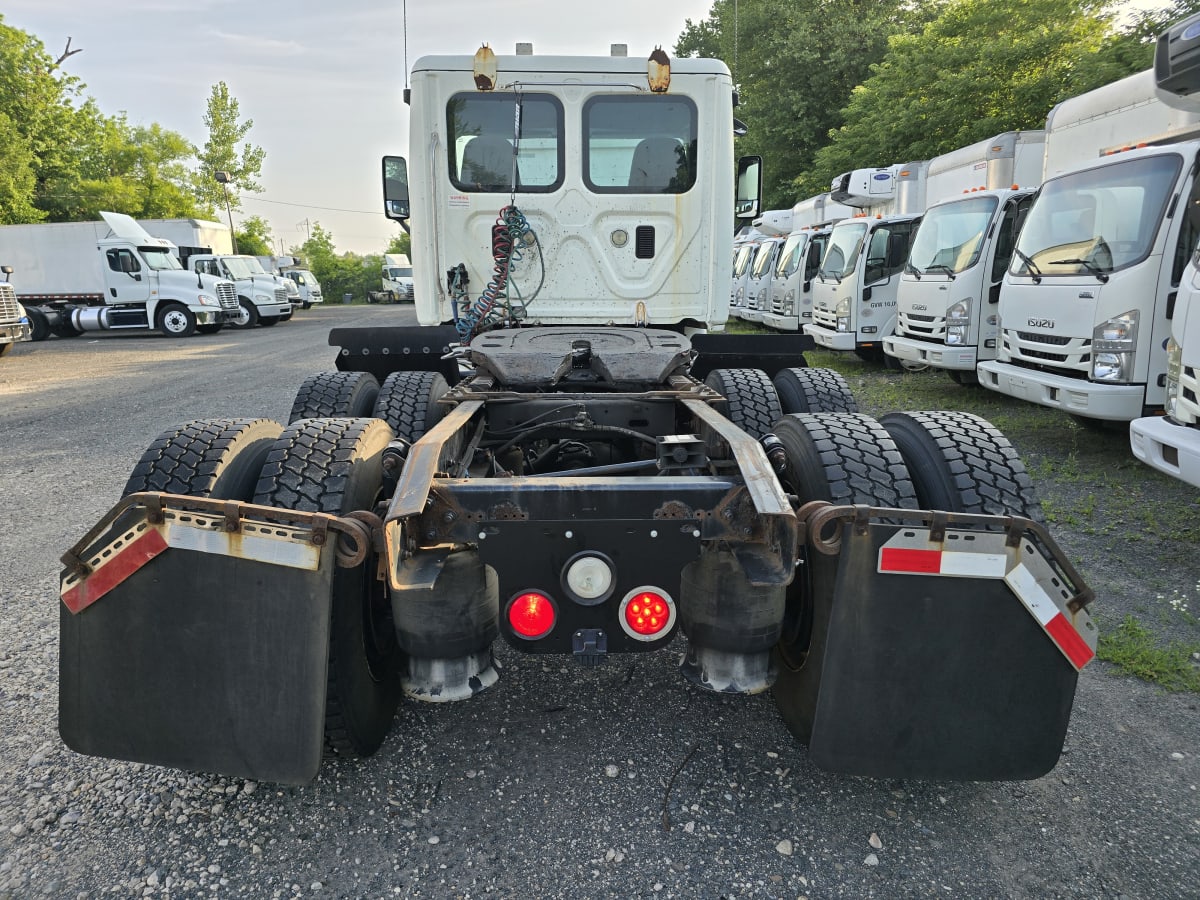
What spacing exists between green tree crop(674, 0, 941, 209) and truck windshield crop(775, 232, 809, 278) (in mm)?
13945

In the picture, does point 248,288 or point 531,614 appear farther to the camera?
point 248,288

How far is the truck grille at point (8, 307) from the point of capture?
17281mm

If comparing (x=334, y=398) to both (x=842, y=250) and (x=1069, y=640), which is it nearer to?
(x=1069, y=640)

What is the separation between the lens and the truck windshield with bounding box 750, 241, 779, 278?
18766 millimetres

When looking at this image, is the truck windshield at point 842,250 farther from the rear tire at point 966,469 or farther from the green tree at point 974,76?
the rear tire at point 966,469

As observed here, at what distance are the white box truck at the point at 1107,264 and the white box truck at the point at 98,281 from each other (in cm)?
2204

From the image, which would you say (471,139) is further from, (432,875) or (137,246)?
(137,246)

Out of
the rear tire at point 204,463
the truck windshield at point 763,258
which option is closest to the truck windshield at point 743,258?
the truck windshield at point 763,258

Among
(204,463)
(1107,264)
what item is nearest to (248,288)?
(1107,264)

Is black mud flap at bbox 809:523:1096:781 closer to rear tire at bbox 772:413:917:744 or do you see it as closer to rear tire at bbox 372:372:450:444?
rear tire at bbox 772:413:917:744

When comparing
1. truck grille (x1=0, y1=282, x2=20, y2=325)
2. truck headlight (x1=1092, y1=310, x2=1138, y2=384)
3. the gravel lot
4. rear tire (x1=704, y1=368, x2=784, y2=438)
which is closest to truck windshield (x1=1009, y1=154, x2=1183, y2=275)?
truck headlight (x1=1092, y1=310, x2=1138, y2=384)

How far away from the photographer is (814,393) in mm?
4312

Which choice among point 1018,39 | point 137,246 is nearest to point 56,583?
point 137,246

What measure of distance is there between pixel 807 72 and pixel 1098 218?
28.0m
